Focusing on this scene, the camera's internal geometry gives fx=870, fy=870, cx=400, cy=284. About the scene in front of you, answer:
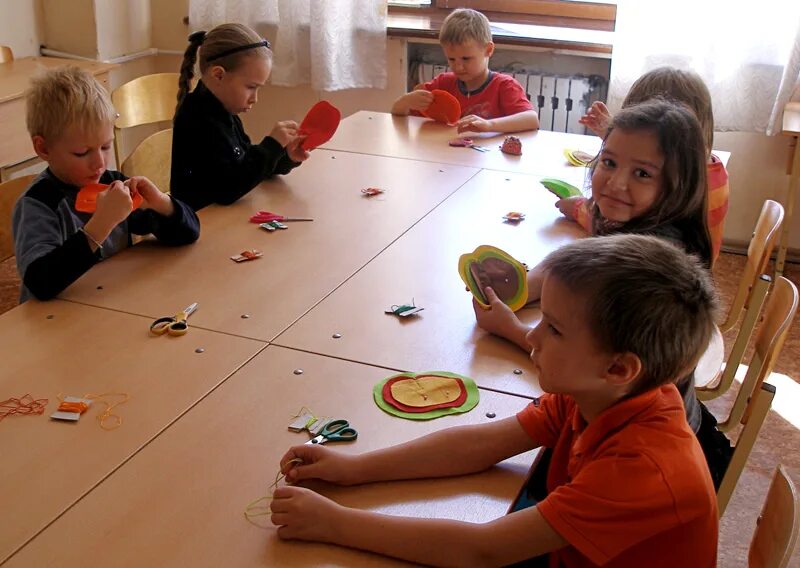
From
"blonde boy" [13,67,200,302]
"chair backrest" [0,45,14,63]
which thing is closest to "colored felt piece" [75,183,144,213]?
"blonde boy" [13,67,200,302]

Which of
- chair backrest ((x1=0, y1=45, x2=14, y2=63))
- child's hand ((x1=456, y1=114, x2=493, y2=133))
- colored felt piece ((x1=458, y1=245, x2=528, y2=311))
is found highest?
chair backrest ((x1=0, y1=45, x2=14, y2=63))

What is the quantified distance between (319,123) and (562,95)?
179cm

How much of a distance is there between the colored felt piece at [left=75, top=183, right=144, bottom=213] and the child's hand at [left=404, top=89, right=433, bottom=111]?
4.81 ft

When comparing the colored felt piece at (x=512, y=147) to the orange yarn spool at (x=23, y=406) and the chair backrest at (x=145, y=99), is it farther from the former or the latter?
the orange yarn spool at (x=23, y=406)

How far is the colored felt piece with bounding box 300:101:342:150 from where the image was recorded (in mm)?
2531

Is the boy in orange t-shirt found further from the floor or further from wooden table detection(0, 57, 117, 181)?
wooden table detection(0, 57, 117, 181)

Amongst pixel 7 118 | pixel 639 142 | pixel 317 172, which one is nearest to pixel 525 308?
pixel 639 142

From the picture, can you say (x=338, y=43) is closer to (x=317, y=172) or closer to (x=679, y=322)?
(x=317, y=172)

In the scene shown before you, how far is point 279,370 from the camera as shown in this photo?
143cm

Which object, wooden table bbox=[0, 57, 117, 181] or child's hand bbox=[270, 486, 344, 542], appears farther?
wooden table bbox=[0, 57, 117, 181]

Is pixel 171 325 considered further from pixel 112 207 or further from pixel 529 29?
pixel 529 29

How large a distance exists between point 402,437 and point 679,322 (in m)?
0.44

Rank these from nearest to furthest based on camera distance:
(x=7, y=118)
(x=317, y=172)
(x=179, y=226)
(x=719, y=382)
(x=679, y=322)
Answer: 1. (x=679, y=322)
2. (x=179, y=226)
3. (x=719, y=382)
4. (x=317, y=172)
5. (x=7, y=118)

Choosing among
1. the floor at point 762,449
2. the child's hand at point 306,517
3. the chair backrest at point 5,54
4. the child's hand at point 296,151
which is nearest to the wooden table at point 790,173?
the floor at point 762,449
